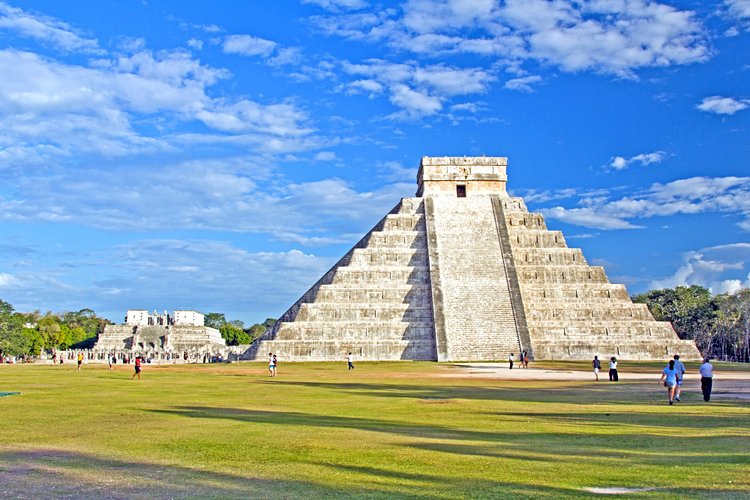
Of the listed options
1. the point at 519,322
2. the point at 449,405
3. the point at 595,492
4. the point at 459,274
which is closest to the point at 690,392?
the point at 449,405

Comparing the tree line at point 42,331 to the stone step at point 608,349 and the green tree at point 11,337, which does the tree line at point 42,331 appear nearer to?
the green tree at point 11,337

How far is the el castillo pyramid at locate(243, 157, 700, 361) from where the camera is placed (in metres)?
47.4

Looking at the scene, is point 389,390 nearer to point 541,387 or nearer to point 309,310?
point 541,387

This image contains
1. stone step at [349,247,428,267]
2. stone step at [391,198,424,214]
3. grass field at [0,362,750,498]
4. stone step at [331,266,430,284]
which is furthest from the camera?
stone step at [391,198,424,214]

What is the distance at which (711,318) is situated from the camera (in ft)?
263

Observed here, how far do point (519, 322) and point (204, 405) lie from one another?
103ft

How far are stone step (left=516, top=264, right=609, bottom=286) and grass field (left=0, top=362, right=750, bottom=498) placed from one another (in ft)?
98.9

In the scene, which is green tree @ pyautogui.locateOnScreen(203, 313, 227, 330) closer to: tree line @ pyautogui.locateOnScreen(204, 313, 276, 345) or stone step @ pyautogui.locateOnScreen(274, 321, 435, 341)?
tree line @ pyautogui.locateOnScreen(204, 313, 276, 345)

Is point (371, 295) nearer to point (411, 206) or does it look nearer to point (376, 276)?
point (376, 276)

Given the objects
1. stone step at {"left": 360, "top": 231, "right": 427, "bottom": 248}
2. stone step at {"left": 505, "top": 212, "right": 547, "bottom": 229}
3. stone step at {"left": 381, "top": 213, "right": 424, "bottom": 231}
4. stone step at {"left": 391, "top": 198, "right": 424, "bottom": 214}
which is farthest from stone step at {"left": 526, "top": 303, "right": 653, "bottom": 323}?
stone step at {"left": 391, "top": 198, "right": 424, "bottom": 214}

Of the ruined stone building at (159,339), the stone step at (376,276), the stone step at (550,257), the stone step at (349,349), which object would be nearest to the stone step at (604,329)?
the stone step at (550,257)

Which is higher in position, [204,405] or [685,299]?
[685,299]

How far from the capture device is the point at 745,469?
923 centimetres

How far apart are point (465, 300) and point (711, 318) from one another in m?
43.4
